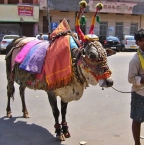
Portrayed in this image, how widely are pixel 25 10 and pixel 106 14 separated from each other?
31.3ft

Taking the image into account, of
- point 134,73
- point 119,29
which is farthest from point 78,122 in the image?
point 119,29

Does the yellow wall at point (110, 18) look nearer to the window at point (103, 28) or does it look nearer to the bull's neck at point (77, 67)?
the window at point (103, 28)

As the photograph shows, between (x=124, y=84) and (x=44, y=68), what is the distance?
16.2ft

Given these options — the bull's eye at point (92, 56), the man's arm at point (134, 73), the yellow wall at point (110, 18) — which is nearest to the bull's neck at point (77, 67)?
the bull's eye at point (92, 56)

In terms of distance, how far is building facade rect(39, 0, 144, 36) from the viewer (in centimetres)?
2859

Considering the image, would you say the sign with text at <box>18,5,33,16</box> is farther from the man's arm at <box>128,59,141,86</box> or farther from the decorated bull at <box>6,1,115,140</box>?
the man's arm at <box>128,59,141,86</box>

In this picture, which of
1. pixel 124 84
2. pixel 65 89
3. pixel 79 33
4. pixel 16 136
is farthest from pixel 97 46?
pixel 124 84

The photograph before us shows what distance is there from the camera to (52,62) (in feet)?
14.0

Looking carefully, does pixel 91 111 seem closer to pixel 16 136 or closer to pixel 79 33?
pixel 16 136

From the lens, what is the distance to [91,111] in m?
5.96

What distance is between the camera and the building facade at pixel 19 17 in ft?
85.5

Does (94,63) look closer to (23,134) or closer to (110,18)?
(23,134)

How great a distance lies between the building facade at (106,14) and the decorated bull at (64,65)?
22.8 m

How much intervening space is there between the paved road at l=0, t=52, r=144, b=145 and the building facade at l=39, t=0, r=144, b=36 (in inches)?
835
